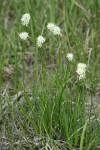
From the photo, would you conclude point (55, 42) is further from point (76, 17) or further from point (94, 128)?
point (94, 128)

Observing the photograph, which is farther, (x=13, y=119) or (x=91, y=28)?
(x=91, y=28)

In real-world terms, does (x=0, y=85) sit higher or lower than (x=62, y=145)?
higher

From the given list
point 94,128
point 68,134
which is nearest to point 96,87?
point 94,128

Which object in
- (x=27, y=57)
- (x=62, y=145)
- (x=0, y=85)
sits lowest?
(x=62, y=145)

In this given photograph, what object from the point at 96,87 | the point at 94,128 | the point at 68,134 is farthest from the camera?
the point at 96,87

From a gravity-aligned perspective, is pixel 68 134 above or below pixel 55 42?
below

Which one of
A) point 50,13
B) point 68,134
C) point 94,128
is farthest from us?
point 50,13

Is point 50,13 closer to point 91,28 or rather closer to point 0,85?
point 91,28

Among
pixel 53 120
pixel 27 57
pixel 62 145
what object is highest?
pixel 27 57

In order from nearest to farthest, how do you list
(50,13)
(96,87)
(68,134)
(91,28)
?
(68,134) → (96,87) → (50,13) → (91,28)
